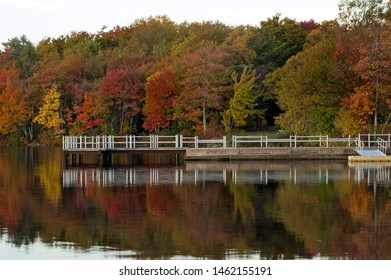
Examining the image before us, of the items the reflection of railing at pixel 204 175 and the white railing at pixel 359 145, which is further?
the white railing at pixel 359 145

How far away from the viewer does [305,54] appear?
2621 inches

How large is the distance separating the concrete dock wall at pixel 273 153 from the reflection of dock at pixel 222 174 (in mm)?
2549

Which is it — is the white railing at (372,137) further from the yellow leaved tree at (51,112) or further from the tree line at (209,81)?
the yellow leaved tree at (51,112)

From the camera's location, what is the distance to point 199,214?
28.2m

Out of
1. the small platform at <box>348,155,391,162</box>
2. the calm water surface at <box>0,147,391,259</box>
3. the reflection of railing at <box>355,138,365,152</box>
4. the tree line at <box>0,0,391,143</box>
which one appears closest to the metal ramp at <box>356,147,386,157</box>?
the reflection of railing at <box>355,138,365,152</box>

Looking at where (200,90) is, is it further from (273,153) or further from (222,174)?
(222,174)

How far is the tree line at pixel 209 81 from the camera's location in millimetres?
59750

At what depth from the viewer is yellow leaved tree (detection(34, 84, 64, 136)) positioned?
3634 inches

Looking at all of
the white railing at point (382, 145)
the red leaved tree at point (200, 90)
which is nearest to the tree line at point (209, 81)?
the red leaved tree at point (200, 90)

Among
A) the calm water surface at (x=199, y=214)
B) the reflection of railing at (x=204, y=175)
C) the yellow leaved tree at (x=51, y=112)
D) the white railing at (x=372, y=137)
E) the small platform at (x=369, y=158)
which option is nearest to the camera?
the calm water surface at (x=199, y=214)

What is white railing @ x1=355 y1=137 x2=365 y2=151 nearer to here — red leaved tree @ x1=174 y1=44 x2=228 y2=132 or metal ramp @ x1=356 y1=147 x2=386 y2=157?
metal ramp @ x1=356 y1=147 x2=386 y2=157

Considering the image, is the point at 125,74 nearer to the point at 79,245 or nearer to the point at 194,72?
the point at 194,72

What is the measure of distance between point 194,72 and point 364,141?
2161 cm

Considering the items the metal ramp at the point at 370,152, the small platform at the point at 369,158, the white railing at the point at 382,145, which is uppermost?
the white railing at the point at 382,145
